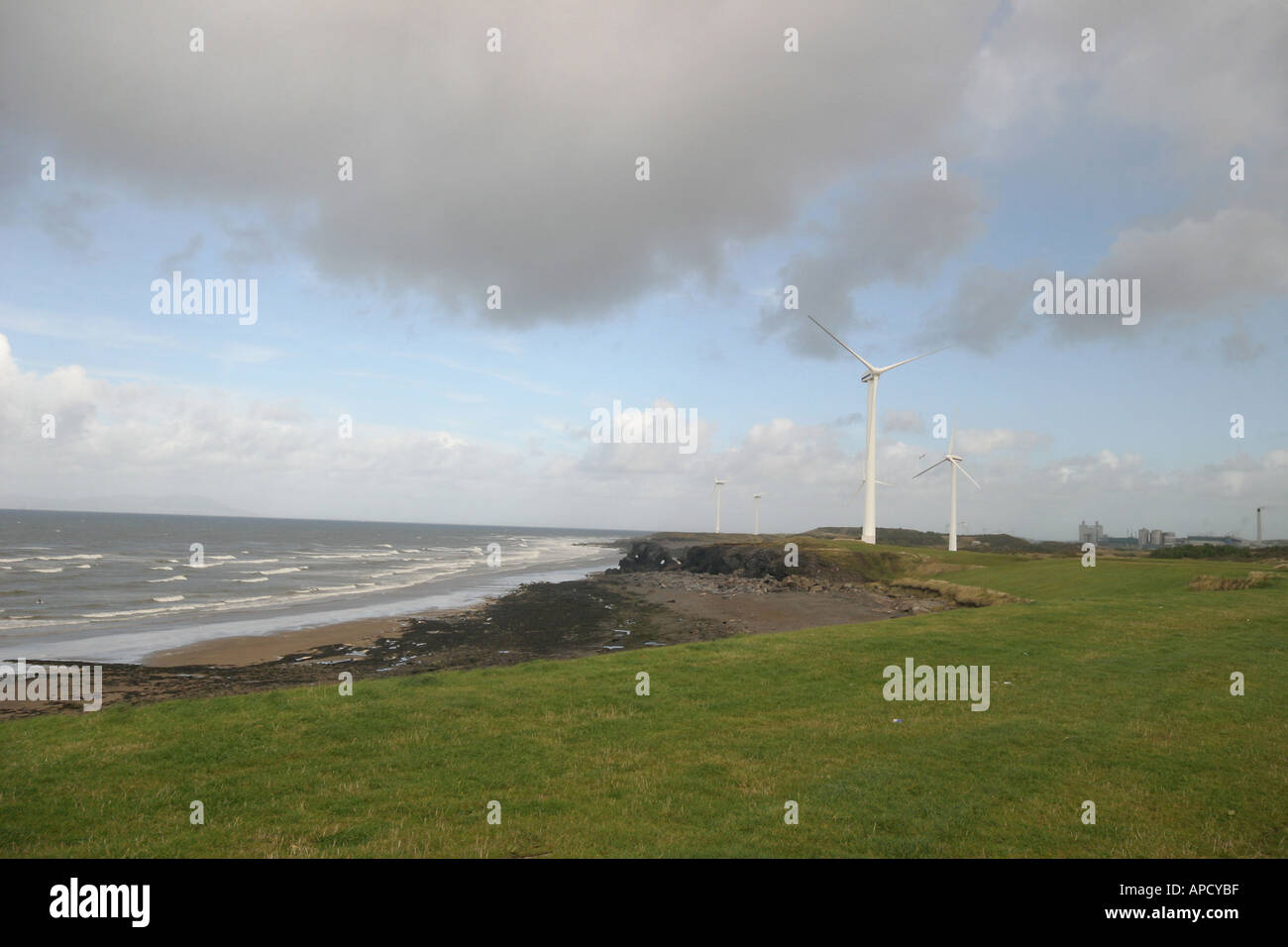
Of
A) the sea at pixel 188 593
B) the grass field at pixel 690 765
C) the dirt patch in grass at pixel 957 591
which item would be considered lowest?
the sea at pixel 188 593

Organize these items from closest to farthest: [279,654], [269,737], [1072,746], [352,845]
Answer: [352,845] < [1072,746] < [269,737] < [279,654]

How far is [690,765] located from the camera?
12.2m

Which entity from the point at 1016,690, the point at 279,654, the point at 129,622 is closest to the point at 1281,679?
the point at 1016,690

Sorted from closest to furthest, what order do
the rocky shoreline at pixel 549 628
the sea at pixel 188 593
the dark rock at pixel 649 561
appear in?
the rocky shoreline at pixel 549 628 → the sea at pixel 188 593 → the dark rock at pixel 649 561

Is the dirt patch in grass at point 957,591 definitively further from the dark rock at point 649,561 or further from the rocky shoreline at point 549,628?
the dark rock at point 649,561

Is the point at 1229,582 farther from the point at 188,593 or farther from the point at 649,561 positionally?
the point at 649,561

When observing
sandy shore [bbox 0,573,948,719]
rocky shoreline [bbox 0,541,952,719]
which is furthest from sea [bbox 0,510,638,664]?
rocky shoreline [bbox 0,541,952,719]

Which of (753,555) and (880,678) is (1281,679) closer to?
(880,678)

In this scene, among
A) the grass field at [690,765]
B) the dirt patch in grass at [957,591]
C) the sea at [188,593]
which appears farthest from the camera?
the dirt patch in grass at [957,591]

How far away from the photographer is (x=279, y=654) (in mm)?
36531

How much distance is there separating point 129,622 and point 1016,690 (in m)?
53.3

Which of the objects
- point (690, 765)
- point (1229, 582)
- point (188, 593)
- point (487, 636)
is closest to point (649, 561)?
point (188, 593)

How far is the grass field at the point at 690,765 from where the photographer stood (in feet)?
30.1

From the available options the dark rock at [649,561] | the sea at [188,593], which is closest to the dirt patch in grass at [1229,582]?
the sea at [188,593]
